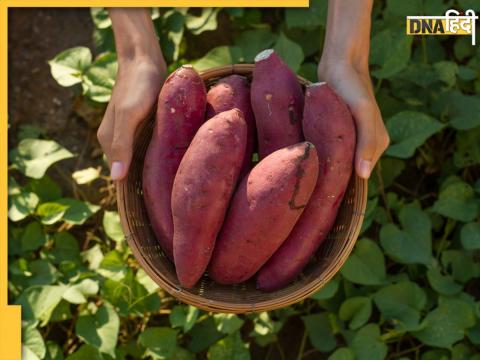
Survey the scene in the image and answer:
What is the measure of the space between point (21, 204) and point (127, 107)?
0.50 meters

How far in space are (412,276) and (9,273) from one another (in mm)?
855

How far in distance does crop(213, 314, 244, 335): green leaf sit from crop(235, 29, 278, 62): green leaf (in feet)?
1.93

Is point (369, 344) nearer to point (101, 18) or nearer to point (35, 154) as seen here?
point (35, 154)

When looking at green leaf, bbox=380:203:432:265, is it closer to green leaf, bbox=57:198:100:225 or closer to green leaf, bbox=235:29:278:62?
green leaf, bbox=235:29:278:62

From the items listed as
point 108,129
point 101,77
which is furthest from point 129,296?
point 101,77

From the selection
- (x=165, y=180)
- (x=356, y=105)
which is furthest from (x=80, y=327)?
(x=356, y=105)

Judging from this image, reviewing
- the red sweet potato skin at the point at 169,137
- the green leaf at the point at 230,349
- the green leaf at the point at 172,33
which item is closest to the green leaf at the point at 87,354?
the green leaf at the point at 230,349

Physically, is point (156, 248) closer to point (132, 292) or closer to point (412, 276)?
point (132, 292)

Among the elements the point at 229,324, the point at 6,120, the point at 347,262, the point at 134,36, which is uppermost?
the point at 134,36

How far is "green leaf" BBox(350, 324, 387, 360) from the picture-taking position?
1.28 m

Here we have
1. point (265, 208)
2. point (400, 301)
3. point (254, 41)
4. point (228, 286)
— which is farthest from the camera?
point (254, 41)

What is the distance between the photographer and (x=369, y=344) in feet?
4.23

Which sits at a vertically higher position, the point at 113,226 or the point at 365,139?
the point at 365,139

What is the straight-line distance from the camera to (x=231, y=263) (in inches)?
41.8
